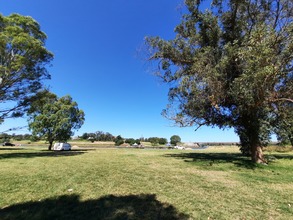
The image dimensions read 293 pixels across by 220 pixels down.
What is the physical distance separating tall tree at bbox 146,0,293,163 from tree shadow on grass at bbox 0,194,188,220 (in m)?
7.82

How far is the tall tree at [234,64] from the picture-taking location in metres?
10.6

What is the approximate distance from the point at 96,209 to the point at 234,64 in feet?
38.9

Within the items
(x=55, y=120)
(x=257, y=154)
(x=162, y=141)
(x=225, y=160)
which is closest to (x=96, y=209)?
(x=257, y=154)

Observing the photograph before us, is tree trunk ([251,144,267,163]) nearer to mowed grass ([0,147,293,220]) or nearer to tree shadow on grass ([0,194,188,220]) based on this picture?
mowed grass ([0,147,293,220])

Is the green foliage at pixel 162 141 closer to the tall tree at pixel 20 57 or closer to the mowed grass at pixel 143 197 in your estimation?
the tall tree at pixel 20 57

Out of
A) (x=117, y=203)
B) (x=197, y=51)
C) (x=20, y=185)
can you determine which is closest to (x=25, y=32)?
(x=197, y=51)

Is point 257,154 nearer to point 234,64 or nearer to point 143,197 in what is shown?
point 234,64

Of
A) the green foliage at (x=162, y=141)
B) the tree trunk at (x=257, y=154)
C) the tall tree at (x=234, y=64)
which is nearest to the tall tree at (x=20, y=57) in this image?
the tall tree at (x=234, y=64)

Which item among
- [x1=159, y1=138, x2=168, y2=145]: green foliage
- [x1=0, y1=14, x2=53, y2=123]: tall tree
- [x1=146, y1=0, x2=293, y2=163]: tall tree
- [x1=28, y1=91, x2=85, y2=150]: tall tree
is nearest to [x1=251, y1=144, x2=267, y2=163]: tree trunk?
[x1=146, y1=0, x2=293, y2=163]: tall tree

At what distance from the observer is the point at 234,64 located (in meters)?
13.3

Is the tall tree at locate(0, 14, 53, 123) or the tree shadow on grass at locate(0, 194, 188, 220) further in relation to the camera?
the tall tree at locate(0, 14, 53, 123)

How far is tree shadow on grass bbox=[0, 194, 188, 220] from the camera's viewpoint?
4.44m

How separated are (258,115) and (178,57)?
6.78m

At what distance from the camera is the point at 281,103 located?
43.3 ft
